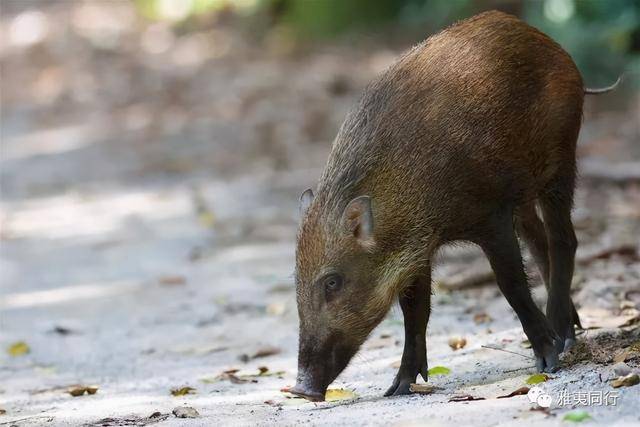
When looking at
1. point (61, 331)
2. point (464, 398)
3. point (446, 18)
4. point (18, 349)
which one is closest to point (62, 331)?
point (61, 331)

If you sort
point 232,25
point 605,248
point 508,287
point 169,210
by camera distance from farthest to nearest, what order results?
1. point 232,25
2. point 169,210
3. point 605,248
4. point 508,287

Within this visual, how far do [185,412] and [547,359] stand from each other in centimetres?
156

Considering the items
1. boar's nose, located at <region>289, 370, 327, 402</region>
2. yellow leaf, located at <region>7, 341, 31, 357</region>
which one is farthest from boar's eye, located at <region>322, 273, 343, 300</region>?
yellow leaf, located at <region>7, 341, 31, 357</region>

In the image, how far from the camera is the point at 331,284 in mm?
4602

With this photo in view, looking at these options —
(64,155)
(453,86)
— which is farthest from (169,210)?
(453,86)

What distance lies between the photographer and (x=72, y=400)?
5156mm

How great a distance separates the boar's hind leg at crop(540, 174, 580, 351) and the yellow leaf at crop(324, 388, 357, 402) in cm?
107

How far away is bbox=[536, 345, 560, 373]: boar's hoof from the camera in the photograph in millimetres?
4738

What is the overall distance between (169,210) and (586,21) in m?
Answer: 4.18

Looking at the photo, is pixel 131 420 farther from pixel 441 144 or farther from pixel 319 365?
pixel 441 144

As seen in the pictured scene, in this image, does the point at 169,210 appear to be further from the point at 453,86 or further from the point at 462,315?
the point at 453,86

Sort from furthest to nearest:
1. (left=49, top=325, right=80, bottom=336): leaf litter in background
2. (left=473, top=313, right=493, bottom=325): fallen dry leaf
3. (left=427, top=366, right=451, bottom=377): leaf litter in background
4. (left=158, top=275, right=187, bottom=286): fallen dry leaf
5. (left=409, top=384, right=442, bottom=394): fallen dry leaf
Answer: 1. (left=158, top=275, right=187, bottom=286): fallen dry leaf
2. (left=49, top=325, right=80, bottom=336): leaf litter in background
3. (left=473, top=313, right=493, bottom=325): fallen dry leaf
4. (left=427, top=366, right=451, bottom=377): leaf litter in background
5. (left=409, top=384, right=442, bottom=394): fallen dry leaf

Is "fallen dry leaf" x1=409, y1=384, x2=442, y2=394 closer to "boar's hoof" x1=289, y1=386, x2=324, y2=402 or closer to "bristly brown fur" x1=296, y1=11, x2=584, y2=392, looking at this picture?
"bristly brown fur" x1=296, y1=11, x2=584, y2=392

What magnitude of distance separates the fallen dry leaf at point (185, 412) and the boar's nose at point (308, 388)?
1.29 feet
